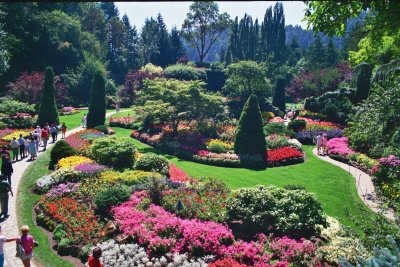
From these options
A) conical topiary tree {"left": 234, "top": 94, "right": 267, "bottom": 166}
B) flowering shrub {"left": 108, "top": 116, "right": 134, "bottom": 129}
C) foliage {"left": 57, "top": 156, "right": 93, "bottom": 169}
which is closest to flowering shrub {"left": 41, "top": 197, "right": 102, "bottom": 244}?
foliage {"left": 57, "top": 156, "right": 93, "bottom": 169}

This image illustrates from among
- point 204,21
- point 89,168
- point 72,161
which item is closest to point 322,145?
point 89,168

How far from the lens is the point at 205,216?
12469 millimetres

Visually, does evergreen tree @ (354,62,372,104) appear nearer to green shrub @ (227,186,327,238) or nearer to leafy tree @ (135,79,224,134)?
leafy tree @ (135,79,224,134)

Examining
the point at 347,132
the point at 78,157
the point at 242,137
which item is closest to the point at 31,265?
the point at 78,157

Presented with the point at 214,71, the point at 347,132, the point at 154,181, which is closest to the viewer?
the point at 154,181

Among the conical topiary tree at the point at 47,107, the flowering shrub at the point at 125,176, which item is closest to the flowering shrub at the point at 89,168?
the flowering shrub at the point at 125,176

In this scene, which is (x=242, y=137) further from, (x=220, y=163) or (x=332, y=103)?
(x=332, y=103)

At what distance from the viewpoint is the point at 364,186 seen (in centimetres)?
1802

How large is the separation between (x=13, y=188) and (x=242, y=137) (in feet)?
43.7

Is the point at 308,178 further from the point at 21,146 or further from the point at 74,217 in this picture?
the point at 21,146

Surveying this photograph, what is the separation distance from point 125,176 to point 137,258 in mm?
6540

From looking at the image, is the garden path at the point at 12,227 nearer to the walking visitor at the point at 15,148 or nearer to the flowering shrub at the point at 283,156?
the walking visitor at the point at 15,148

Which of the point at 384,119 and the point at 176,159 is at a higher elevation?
the point at 384,119

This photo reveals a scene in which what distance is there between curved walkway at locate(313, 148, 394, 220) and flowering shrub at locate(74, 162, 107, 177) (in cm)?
1214
